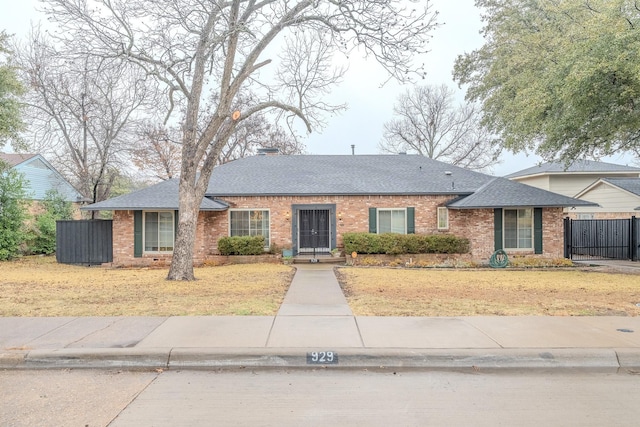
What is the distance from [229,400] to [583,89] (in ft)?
38.7

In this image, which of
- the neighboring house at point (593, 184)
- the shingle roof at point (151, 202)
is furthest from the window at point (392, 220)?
the neighboring house at point (593, 184)

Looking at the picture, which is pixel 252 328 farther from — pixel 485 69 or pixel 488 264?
pixel 485 69

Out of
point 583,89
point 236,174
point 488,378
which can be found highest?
point 583,89

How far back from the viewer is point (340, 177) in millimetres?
19125

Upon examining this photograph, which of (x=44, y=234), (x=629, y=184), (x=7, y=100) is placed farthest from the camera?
(x=629, y=184)

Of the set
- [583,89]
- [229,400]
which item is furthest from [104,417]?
[583,89]

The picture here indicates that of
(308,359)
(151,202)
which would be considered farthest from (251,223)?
(308,359)

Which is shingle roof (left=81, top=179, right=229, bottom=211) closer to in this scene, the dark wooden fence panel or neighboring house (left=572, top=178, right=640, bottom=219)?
the dark wooden fence panel

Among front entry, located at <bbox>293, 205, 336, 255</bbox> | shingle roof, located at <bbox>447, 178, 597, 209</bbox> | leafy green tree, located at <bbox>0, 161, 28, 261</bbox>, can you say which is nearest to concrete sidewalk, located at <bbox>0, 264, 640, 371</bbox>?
shingle roof, located at <bbox>447, 178, 597, 209</bbox>

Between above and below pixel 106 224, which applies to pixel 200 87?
above

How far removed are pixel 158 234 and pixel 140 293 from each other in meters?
7.77

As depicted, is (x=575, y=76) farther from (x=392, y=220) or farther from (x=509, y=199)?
(x=392, y=220)

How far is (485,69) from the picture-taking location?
846 inches

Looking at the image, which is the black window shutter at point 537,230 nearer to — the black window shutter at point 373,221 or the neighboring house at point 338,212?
the neighboring house at point 338,212
